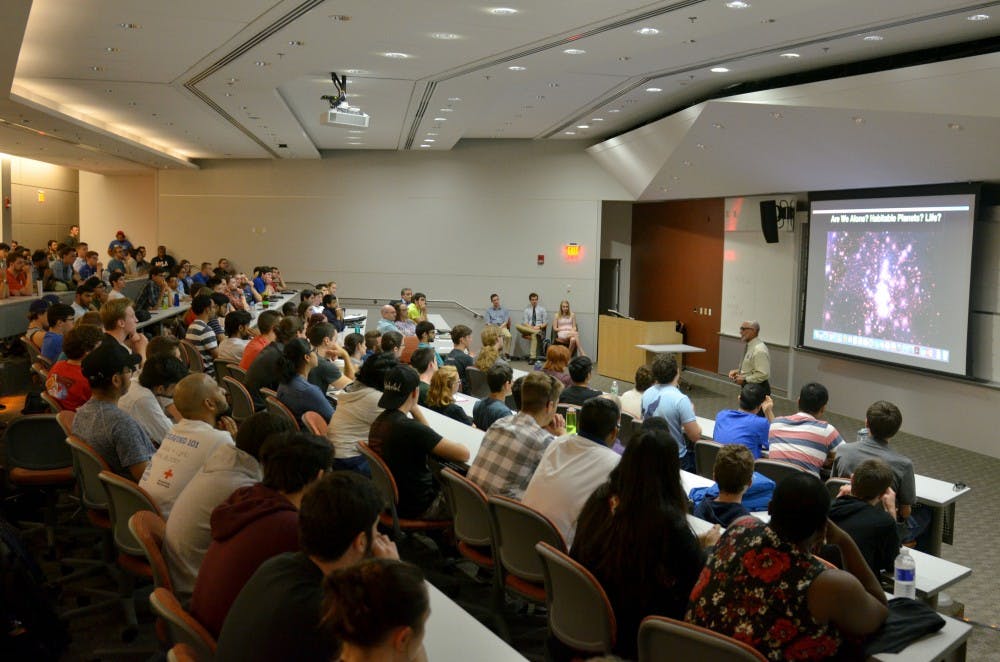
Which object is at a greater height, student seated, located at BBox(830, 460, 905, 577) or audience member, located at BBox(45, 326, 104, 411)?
audience member, located at BBox(45, 326, 104, 411)

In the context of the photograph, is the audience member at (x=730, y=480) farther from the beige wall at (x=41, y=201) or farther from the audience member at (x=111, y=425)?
the beige wall at (x=41, y=201)

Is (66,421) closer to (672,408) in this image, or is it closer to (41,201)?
(672,408)

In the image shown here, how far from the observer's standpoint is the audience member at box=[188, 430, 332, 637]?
8.29 ft

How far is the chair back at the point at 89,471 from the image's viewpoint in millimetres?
4066

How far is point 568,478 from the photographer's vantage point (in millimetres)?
3572

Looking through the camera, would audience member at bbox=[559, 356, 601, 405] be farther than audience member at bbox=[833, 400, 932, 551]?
Yes

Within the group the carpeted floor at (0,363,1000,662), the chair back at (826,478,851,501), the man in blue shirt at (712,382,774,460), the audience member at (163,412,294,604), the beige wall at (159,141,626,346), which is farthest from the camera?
the beige wall at (159,141,626,346)

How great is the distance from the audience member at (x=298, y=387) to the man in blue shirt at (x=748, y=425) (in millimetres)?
2709

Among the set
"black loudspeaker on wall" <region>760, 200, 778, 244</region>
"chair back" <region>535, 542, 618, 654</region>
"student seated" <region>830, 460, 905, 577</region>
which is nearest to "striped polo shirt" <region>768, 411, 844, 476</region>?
"student seated" <region>830, 460, 905, 577</region>

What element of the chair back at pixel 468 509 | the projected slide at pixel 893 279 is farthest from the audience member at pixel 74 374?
the projected slide at pixel 893 279

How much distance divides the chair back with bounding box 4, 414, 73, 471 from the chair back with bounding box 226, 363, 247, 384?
1.86 m

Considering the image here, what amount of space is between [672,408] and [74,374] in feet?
13.1

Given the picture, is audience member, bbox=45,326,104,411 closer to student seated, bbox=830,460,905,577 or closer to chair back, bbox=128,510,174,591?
chair back, bbox=128,510,174,591

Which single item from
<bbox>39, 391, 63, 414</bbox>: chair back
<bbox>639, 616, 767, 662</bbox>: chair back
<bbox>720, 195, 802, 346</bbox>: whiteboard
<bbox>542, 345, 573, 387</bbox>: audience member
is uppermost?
<bbox>720, 195, 802, 346</bbox>: whiteboard
